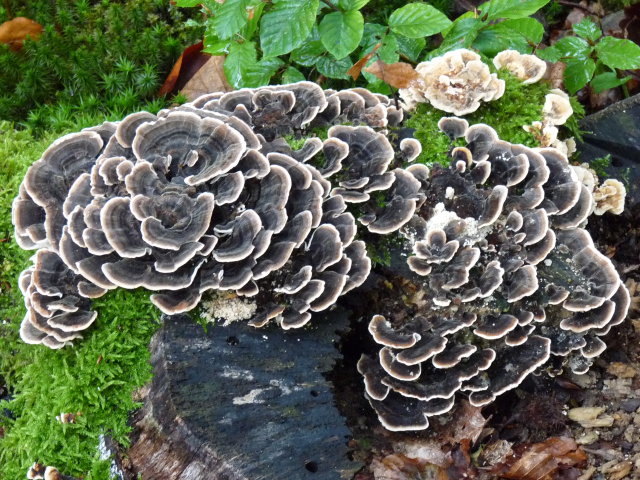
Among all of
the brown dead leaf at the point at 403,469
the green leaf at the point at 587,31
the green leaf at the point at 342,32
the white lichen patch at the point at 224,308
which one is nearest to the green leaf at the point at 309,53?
the green leaf at the point at 342,32

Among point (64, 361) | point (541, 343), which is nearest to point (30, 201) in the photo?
point (64, 361)

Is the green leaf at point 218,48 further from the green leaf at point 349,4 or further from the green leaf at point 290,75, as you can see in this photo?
the green leaf at point 349,4

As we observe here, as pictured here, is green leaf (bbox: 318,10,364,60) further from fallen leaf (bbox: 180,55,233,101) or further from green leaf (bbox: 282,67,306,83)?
fallen leaf (bbox: 180,55,233,101)

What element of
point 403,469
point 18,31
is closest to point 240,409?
point 403,469

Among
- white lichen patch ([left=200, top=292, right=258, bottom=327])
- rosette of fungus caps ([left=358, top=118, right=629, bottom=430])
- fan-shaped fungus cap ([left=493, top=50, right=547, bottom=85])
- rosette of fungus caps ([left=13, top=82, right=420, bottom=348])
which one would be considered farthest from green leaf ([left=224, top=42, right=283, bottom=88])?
white lichen patch ([left=200, top=292, right=258, bottom=327])

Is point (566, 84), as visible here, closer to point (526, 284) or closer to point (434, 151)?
point (434, 151)

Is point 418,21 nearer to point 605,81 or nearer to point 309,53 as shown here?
point 309,53
